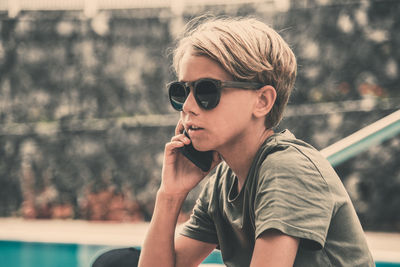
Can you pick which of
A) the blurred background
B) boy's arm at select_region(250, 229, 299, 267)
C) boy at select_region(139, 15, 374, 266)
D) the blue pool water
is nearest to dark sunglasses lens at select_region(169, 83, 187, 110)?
boy at select_region(139, 15, 374, 266)

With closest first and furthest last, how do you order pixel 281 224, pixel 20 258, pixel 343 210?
pixel 281 224
pixel 343 210
pixel 20 258

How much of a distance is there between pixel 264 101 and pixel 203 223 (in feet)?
1.83

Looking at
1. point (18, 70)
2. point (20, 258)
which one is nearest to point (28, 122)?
point (18, 70)

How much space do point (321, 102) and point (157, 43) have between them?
2.71 meters

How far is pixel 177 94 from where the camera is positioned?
1.62 m

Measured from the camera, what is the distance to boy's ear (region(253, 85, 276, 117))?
155 centimetres

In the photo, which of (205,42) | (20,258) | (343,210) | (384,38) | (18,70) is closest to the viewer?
(343,210)

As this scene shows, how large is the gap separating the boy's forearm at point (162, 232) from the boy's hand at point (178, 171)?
0.10ft

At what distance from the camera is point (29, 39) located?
8.23m

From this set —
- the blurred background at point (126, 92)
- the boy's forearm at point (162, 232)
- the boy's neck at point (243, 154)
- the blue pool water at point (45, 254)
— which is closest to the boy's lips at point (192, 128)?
the boy's neck at point (243, 154)

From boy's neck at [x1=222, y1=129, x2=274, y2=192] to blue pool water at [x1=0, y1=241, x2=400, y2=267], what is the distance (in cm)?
308

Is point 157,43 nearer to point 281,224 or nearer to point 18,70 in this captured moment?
point 18,70

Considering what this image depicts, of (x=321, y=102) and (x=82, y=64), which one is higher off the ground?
(x=82, y=64)

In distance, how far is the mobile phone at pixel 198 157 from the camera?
1785 millimetres
